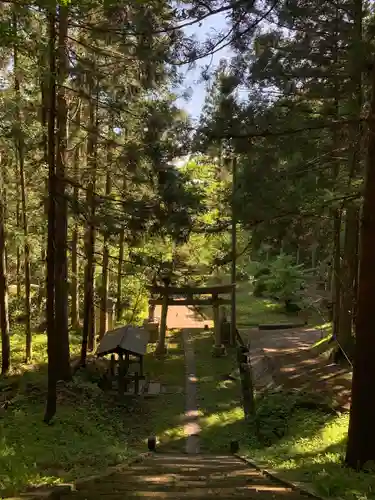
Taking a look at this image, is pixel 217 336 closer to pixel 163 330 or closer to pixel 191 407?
pixel 163 330

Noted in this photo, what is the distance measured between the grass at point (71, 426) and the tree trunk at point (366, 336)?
3.40 meters

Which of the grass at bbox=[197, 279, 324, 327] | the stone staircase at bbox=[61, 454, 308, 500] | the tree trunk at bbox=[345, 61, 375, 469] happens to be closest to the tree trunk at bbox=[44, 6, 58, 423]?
the stone staircase at bbox=[61, 454, 308, 500]

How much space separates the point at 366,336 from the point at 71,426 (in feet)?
19.2

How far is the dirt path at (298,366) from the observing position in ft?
43.2

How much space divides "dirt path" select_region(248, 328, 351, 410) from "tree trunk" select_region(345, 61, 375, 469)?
4.90 meters

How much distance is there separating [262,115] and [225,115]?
2.34ft

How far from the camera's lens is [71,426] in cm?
985

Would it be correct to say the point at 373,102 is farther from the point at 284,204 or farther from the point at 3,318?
the point at 3,318

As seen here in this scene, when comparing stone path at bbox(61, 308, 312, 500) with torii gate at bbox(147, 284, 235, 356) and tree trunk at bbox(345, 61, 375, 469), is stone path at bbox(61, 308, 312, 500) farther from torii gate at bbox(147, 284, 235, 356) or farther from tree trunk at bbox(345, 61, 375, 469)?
torii gate at bbox(147, 284, 235, 356)

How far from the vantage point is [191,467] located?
727 cm

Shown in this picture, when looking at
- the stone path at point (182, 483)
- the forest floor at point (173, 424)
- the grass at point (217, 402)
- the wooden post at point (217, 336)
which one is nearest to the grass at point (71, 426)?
the forest floor at point (173, 424)

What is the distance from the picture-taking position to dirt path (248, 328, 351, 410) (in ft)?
43.2

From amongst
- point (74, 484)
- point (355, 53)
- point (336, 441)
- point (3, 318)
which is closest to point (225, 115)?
point (355, 53)

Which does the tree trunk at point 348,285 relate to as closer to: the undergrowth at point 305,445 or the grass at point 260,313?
the undergrowth at point 305,445
